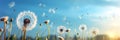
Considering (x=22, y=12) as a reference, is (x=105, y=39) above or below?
below

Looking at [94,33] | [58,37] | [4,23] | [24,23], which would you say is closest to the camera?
[24,23]

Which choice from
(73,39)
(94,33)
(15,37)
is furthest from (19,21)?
(94,33)

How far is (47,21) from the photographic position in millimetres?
2904

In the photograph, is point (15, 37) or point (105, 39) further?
point (105, 39)

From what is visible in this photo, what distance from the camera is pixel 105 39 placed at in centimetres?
306

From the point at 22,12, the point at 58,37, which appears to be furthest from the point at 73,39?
the point at 22,12

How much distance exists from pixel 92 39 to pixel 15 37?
0.77m

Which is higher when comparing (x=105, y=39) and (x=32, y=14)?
(x=32, y=14)

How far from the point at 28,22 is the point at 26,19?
0.21 ft

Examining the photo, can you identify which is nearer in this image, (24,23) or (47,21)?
(24,23)

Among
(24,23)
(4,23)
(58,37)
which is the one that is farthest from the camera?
(58,37)

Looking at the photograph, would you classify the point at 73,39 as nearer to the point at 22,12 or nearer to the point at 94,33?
the point at 94,33

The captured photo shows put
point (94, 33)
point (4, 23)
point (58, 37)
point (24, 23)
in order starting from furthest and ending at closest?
1. point (94, 33)
2. point (58, 37)
3. point (4, 23)
4. point (24, 23)

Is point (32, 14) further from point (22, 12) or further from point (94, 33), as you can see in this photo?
point (94, 33)
